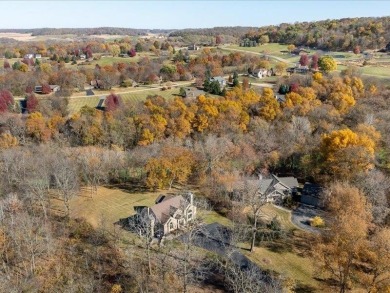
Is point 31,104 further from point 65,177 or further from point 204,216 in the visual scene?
point 204,216

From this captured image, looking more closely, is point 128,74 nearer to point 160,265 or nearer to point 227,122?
point 227,122

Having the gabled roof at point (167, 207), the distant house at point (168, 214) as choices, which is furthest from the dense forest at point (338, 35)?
the gabled roof at point (167, 207)

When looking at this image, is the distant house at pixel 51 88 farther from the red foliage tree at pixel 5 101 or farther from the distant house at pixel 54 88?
the red foliage tree at pixel 5 101

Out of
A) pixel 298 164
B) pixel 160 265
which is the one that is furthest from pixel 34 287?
pixel 298 164

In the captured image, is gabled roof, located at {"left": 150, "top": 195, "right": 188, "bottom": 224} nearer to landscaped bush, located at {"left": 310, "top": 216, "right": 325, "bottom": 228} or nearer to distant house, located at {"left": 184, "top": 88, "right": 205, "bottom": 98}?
landscaped bush, located at {"left": 310, "top": 216, "right": 325, "bottom": 228}

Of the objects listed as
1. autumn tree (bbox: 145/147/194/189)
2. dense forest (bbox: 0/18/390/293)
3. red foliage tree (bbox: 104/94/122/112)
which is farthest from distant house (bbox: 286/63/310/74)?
autumn tree (bbox: 145/147/194/189)

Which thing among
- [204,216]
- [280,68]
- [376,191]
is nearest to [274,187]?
[204,216]
